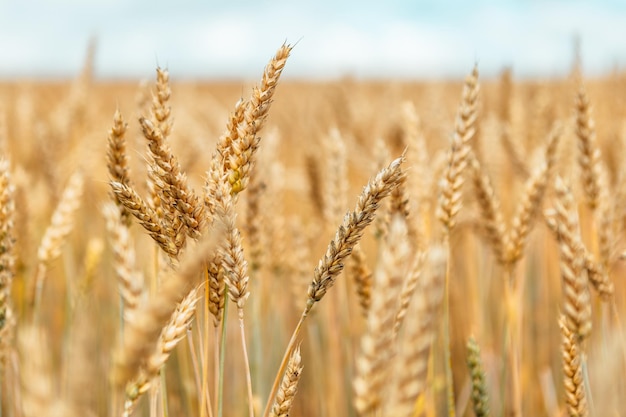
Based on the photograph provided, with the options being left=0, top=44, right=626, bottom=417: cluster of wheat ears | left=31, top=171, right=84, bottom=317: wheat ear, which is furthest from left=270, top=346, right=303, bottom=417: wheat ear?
left=31, top=171, right=84, bottom=317: wheat ear

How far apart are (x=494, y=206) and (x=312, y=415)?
123cm

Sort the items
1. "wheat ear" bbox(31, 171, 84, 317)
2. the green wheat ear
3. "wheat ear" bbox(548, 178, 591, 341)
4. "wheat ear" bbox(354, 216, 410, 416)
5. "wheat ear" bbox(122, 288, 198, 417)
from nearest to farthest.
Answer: "wheat ear" bbox(354, 216, 410, 416), "wheat ear" bbox(122, 288, 198, 417), "wheat ear" bbox(548, 178, 591, 341), the green wheat ear, "wheat ear" bbox(31, 171, 84, 317)

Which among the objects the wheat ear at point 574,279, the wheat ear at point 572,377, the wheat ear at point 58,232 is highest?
the wheat ear at point 58,232

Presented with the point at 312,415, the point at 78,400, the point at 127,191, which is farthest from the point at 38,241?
the point at 78,400

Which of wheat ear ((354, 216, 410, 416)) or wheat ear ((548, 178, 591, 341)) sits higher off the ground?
wheat ear ((548, 178, 591, 341))

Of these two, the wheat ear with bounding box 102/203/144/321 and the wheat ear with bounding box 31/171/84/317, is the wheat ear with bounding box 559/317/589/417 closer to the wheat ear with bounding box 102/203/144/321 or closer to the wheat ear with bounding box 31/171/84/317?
the wheat ear with bounding box 102/203/144/321

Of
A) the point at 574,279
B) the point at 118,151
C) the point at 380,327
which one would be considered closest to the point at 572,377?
the point at 574,279

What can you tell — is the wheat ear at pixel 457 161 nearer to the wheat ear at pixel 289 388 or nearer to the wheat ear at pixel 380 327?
the wheat ear at pixel 289 388

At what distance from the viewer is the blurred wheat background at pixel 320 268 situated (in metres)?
0.55

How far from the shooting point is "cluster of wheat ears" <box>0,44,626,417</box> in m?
0.54

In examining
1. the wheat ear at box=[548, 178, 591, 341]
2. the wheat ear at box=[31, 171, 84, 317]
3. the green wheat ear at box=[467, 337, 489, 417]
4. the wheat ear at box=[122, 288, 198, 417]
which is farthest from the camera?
the wheat ear at box=[31, 171, 84, 317]

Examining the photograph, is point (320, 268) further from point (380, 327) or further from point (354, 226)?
point (380, 327)

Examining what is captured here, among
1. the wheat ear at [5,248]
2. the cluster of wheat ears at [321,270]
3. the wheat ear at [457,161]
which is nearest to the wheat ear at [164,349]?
the cluster of wheat ears at [321,270]

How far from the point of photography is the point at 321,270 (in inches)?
29.8
